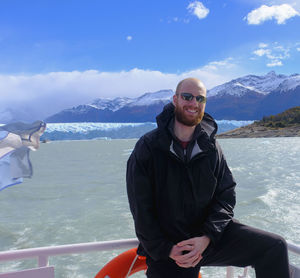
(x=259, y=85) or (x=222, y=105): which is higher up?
(x=259, y=85)

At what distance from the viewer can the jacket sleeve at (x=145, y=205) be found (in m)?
1.28

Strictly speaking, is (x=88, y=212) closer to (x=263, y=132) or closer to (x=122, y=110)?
(x=263, y=132)

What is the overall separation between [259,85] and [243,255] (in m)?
173

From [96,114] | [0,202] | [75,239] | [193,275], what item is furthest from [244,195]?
[96,114]

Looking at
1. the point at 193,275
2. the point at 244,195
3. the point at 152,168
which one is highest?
the point at 152,168

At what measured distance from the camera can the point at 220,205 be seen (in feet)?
4.60

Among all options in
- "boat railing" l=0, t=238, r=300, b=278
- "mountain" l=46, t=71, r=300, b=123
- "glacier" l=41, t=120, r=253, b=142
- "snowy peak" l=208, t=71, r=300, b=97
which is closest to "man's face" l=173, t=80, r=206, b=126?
"boat railing" l=0, t=238, r=300, b=278

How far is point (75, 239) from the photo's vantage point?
586 centimetres

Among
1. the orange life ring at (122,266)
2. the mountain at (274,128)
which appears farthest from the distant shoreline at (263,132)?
the orange life ring at (122,266)

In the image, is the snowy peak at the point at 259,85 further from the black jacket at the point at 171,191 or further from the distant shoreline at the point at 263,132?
the black jacket at the point at 171,191

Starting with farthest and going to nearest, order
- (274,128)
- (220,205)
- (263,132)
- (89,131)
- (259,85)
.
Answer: (259,85), (274,128), (263,132), (89,131), (220,205)

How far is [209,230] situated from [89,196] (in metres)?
8.75

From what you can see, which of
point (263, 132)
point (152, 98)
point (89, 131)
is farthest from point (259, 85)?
point (89, 131)

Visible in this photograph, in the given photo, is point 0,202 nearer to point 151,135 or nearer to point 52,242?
point 52,242
